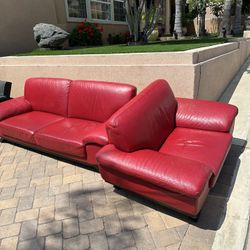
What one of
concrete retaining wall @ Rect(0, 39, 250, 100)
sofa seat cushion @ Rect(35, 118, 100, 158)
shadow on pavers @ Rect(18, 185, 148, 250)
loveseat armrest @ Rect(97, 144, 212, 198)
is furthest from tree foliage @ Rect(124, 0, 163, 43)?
shadow on pavers @ Rect(18, 185, 148, 250)

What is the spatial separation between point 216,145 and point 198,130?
0.51 m

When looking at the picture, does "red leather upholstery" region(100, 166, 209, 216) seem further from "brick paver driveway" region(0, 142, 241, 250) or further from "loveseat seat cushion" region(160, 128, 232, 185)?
"loveseat seat cushion" region(160, 128, 232, 185)

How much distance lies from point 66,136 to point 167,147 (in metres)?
1.47

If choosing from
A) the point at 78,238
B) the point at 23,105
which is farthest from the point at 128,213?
the point at 23,105

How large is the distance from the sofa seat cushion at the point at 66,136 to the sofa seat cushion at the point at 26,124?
187mm

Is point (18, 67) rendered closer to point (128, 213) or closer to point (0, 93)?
point (0, 93)

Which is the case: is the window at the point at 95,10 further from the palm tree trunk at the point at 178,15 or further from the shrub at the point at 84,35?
the palm tree trunk at the point at 178,15

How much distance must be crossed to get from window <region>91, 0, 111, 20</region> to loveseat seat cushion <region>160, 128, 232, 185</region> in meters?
11.5

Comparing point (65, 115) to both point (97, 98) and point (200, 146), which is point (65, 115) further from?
point (200, 146)

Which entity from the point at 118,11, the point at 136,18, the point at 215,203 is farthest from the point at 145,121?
the point at 118,11

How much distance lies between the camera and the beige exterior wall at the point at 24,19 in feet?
29.6

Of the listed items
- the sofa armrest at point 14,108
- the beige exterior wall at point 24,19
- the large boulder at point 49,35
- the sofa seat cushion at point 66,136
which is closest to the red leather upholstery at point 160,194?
the sofa seat cushion at point 66,136

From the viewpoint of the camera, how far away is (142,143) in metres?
2.90

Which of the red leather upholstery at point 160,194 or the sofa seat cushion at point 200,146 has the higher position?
the sofa seat cushion at point 200,146
